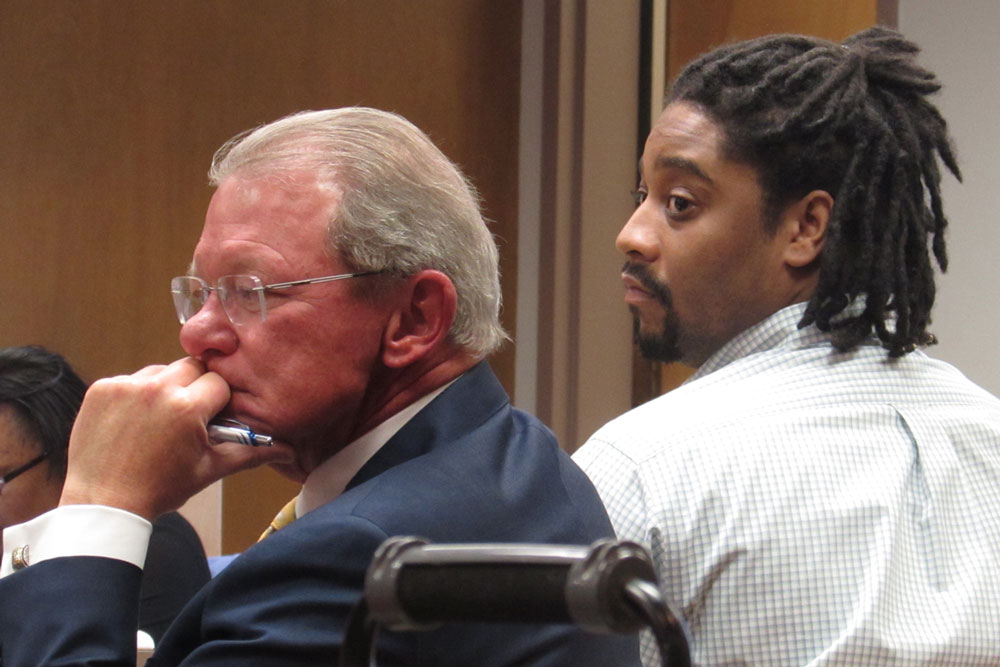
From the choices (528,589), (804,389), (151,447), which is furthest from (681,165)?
(528,589)

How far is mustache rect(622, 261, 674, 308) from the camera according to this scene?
1566mm

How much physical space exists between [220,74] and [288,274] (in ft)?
7.22

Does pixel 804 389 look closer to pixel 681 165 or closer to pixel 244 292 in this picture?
pixel 681 165

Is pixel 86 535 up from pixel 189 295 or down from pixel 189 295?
down

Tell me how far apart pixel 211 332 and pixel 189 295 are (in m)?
0.09

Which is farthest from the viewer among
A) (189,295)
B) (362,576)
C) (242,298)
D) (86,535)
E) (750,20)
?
(750,20)

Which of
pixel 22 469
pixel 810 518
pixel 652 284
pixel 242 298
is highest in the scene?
pixel 242 298

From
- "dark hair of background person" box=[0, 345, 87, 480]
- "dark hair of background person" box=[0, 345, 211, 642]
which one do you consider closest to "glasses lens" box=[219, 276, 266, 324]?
"dark hair of background person" box=[0, 345, 211, 642]

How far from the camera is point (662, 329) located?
1588mm

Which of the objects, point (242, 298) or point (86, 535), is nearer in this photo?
point (86, 535)

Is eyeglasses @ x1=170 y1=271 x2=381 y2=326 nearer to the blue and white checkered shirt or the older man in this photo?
the older man

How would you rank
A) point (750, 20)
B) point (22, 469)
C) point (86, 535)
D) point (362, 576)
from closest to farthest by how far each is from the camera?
point (362, 576) < point (86, 535) < point (22, 469) < point (750, 20)

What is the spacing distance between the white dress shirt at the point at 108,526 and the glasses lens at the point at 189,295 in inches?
8.2

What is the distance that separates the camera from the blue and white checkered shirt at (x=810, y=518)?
46.9 inches
